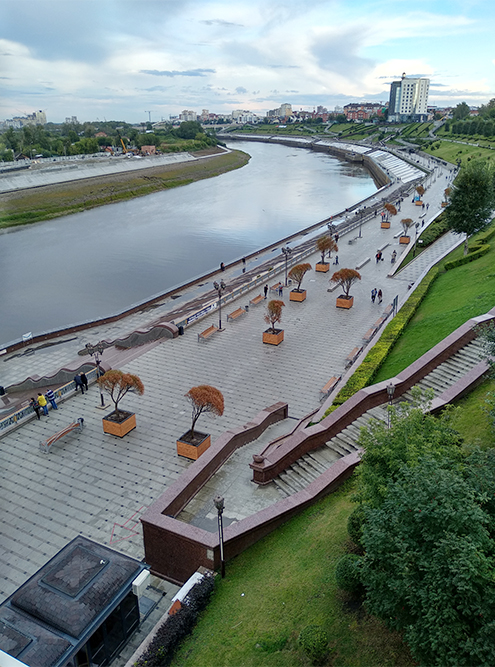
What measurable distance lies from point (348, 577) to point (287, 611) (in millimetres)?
1151

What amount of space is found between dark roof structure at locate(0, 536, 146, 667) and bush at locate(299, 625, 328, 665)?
9.99 feet

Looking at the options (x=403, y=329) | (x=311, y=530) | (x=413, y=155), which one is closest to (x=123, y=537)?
(x=311, y=530)

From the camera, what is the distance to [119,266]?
3906 centimetres

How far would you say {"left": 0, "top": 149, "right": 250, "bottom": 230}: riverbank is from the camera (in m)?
58.1

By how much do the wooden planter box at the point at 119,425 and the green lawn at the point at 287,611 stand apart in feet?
19.3

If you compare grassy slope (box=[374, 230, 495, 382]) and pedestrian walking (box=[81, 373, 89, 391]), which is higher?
grassy slope (box=[374, 230, 495, 382])

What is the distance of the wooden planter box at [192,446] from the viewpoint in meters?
12.6

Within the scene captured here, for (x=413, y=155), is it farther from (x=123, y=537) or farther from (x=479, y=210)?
(x=123, y=537)

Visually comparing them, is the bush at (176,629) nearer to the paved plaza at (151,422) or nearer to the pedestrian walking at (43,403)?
the paved plaza at (151,422)

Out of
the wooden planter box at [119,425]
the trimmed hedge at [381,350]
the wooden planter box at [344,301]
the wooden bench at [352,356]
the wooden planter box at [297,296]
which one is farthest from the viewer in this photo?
the wooden planter box at [297,296]

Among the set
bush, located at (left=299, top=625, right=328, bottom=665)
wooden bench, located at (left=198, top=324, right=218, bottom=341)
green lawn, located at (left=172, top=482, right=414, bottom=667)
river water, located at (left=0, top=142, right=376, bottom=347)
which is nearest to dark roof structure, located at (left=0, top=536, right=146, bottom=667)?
green lawn, located at (left=172, top=482, right=414, bottom=667)

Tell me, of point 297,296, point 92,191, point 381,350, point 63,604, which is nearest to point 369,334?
point 381,350

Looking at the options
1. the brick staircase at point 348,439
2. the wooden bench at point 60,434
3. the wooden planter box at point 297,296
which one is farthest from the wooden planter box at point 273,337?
the wooden bench at point 60,434

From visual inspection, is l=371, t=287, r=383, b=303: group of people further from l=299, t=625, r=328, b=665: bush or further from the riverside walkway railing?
l=299, t=625, r=328, b=665: bush
